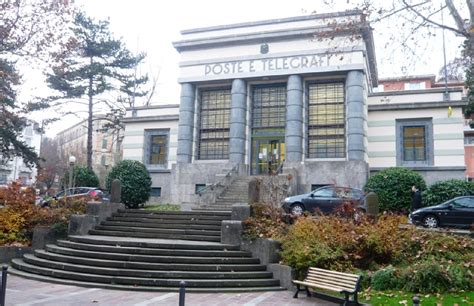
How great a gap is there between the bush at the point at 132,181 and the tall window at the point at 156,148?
429 centimetres

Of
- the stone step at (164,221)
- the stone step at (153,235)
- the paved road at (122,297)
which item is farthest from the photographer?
the stone step at (164,221)

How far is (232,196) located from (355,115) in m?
8.04

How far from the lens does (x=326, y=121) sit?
25.5 m

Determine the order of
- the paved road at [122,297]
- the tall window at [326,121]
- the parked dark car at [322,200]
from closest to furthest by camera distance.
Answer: the paved road at [122,297]
the parked dark car at [322,200]
the tall window at [326,121]

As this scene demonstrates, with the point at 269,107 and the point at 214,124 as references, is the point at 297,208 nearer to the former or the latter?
the point at 269,107

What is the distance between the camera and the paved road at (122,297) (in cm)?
945

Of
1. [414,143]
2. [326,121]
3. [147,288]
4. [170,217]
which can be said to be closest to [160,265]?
[147,288]

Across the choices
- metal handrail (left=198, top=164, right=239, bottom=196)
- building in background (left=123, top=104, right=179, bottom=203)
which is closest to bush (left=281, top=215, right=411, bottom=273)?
metal handrail (left=198, top=164, right=239, bottom=196)

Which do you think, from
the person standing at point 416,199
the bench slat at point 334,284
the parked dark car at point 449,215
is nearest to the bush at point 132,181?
the person standing at point 416,199

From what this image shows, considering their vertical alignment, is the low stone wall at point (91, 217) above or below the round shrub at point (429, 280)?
above

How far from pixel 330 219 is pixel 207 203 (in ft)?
30.2

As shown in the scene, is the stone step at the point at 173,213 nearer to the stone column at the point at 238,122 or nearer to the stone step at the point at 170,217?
the stone step at the point at 170,217

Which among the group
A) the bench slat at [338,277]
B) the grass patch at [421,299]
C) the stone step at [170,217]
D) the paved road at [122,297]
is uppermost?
the stone step at [170,217]

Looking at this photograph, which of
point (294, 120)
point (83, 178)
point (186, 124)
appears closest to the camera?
point (294, 120)
